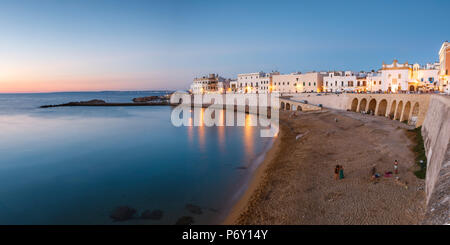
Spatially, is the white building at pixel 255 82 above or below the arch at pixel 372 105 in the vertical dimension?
above

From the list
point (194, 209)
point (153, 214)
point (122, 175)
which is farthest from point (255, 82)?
point (153, 214)

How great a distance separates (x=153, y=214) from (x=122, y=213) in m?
1.48

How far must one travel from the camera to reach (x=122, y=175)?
56.7 feet

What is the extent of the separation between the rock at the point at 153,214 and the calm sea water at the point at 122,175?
240 millimetres

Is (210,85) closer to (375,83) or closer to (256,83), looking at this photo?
(256,83)

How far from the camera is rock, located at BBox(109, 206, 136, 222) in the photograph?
1132 centimetres

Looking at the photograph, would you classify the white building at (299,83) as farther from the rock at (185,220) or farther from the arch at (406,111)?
the rock at (185,220)

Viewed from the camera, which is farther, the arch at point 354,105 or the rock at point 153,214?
the arch at point 354,105

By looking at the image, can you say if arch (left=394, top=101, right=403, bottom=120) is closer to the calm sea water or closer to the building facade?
the calm sea water

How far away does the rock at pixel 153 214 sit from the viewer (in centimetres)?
1120

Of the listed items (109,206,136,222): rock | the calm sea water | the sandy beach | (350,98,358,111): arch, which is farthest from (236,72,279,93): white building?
(109,206,136,222): rock

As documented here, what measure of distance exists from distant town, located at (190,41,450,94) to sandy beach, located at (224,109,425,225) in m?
17.5

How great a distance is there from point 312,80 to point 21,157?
52.2 metres

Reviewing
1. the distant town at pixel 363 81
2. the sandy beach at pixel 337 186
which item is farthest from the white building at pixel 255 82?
the sandy beach at pixel 337 186
